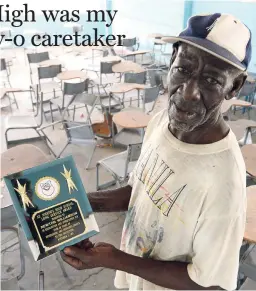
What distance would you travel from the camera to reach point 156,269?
0.95 m

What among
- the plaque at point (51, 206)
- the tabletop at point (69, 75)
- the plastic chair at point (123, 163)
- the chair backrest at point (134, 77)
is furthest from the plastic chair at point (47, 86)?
the plaque at point (51, 206)

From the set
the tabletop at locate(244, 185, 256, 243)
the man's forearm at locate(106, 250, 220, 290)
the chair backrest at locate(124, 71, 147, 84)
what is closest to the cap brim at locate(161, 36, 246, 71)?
the man's forearm at locate(106, 250, 220, 290)

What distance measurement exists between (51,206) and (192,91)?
1.81ft

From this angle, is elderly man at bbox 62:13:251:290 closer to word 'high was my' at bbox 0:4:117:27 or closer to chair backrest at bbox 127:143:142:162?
chair backrest at bbox 127:143:142:162

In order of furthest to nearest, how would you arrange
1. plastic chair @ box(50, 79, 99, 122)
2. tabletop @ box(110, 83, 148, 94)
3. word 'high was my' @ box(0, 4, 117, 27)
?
tabletop @ box(110, 83, 148, 94) → plastic chair @ box(50, 79, 99, 122) → word 'high was my' @ box(0, 4, 117, 27)

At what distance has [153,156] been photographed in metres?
0.99

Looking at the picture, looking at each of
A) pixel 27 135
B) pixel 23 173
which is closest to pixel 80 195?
pixel 23 173

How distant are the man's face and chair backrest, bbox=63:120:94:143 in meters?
2.66

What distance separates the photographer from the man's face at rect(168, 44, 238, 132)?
0.72 m

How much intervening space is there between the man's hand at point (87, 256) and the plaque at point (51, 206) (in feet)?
0.10

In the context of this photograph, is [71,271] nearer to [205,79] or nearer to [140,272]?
[140,272]

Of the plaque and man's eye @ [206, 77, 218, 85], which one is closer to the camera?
man's eye @ [206, 77, 218, 85]

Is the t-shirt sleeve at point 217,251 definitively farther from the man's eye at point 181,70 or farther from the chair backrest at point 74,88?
the chair backrest at point 74,88

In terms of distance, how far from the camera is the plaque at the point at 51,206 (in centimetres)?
86
